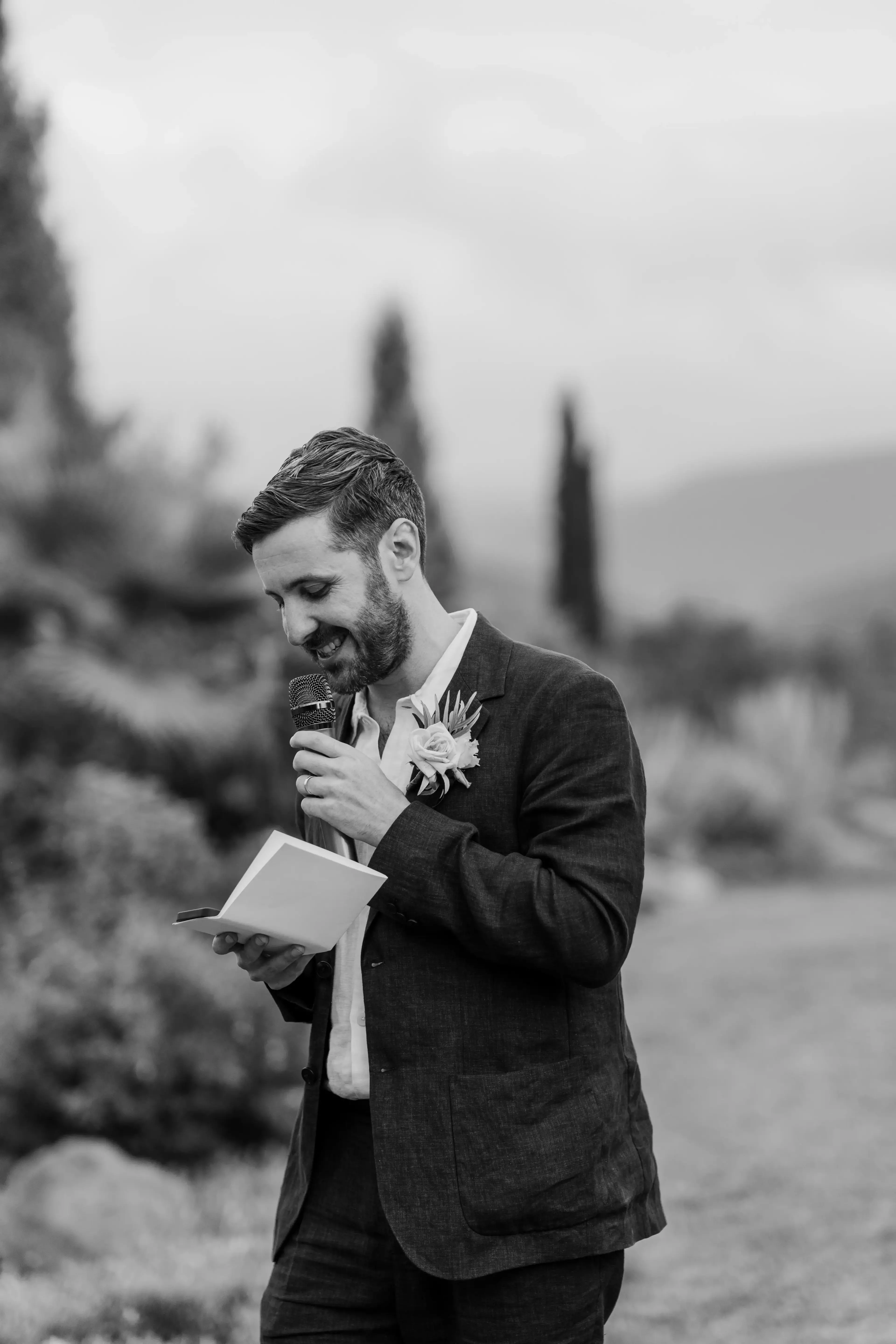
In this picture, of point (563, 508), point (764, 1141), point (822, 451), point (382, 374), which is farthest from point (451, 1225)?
point (822, 451)

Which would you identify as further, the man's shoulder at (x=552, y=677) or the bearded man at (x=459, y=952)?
the man's shoulder at (x=552, y=677)

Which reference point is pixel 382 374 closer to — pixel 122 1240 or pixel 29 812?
pixel 29 812

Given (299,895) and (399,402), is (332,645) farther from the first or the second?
(399,402)

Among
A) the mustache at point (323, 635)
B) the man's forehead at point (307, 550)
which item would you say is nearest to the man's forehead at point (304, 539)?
the man's forehead at point (307, 550)

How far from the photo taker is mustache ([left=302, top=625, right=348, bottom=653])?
2.24 meters

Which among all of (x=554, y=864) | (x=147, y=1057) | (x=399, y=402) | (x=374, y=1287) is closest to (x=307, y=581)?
(x=554, y=864)

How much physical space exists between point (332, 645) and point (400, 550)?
0.18 m

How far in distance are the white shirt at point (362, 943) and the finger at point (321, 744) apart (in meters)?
0.20

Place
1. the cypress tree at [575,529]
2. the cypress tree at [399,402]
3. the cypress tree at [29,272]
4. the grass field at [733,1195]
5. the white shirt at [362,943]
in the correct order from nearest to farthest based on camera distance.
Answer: the white shirt at [362,943] → the grass field at [733,1195] → the cypress tree at [29,272] → the cypress tree at [399,402] → the cypress tree at [575,529]

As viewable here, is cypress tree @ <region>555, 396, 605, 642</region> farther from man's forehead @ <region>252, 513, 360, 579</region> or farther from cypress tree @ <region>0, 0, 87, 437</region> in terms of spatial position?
man's forehead @ <region>252, 513, 360, 579</region>

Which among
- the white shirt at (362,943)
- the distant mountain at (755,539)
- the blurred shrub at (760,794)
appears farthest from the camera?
the distant mountain at (755,539)

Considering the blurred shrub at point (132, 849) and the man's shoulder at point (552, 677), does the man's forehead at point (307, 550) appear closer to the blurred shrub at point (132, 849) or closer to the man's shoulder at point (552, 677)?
the man's shoulder at point (552, 677)

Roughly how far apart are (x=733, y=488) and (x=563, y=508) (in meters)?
130

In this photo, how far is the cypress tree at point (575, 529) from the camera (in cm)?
2331
